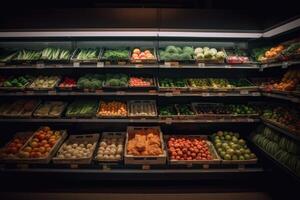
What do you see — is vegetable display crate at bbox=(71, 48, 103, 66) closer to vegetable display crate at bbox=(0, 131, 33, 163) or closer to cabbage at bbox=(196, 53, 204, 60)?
vegetable display crate at bbox=(0, 131, 33, 163)

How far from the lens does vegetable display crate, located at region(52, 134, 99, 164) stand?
3.85 meters

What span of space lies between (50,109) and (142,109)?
1612 millimetres

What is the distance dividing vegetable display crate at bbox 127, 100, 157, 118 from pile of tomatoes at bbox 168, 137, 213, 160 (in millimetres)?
598

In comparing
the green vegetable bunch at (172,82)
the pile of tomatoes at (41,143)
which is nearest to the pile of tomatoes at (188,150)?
the green vegetable bunch at (172,82)

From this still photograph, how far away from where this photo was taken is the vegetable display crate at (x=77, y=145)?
3.85 m

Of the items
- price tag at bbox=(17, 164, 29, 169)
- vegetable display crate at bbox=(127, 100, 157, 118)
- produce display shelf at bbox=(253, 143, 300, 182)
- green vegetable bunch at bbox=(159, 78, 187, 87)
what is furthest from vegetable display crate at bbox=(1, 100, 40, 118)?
produce display shelf at bbox=(253, 143, 300, 182)

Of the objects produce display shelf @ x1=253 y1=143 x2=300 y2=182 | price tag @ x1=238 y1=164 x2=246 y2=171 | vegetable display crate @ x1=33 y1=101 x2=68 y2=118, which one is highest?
vegetable display crate @ x1=33 y1=101 x2=68 y2=118

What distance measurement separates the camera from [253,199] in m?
3.78

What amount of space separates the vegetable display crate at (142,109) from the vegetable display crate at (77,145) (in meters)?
Result: 0.80

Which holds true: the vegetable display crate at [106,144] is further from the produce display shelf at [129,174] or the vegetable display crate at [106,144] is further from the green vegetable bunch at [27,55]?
the green vegetable bunch at [27,55]

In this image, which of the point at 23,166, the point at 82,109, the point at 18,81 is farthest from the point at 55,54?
the point at 23,166

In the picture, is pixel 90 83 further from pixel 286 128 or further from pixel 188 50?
pixel 286 128

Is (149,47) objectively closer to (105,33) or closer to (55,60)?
(105,33)

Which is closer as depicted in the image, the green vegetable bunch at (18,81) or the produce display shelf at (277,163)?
the produce display shelf at (277,163)
